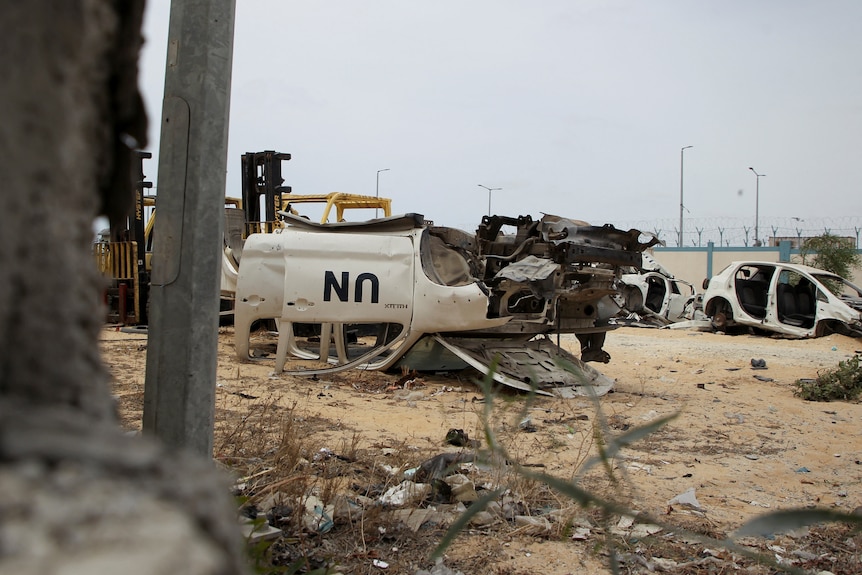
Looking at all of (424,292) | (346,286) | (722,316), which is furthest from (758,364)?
(346,286)

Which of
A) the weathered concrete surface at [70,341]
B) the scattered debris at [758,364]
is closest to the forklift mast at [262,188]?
the scattered debris at [758,364]

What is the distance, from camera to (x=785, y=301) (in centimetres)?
1579

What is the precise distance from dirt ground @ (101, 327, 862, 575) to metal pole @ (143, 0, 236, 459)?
658 millimetres

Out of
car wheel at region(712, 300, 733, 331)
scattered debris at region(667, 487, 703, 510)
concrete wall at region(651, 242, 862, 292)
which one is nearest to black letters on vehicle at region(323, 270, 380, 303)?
scattered debris at region(667, 487, 703, 510)

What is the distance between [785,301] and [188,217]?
15.5 meters

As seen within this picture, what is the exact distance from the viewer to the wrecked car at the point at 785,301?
47.9ft

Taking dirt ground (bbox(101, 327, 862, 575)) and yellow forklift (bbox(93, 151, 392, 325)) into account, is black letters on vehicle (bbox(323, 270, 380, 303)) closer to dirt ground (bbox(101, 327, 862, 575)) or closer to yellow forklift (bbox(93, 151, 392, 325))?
dirt ground (bbox(101, 327, 862, 575))

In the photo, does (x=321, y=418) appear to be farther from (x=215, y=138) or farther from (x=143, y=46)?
(x=143, y=46)

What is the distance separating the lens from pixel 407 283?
318 inches

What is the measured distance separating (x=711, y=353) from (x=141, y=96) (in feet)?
42.4

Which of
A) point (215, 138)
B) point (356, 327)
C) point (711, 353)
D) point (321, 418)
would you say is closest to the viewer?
point (215, 138)

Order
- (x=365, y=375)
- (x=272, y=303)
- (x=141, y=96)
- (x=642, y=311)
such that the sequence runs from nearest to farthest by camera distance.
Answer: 1. (x=141, y=96)
2. (x=272, y=303)
3. (x=365, y=375)
4. (x=642, y=311)

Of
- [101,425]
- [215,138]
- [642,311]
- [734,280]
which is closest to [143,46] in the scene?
[101,425]

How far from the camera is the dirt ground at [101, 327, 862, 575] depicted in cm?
343
